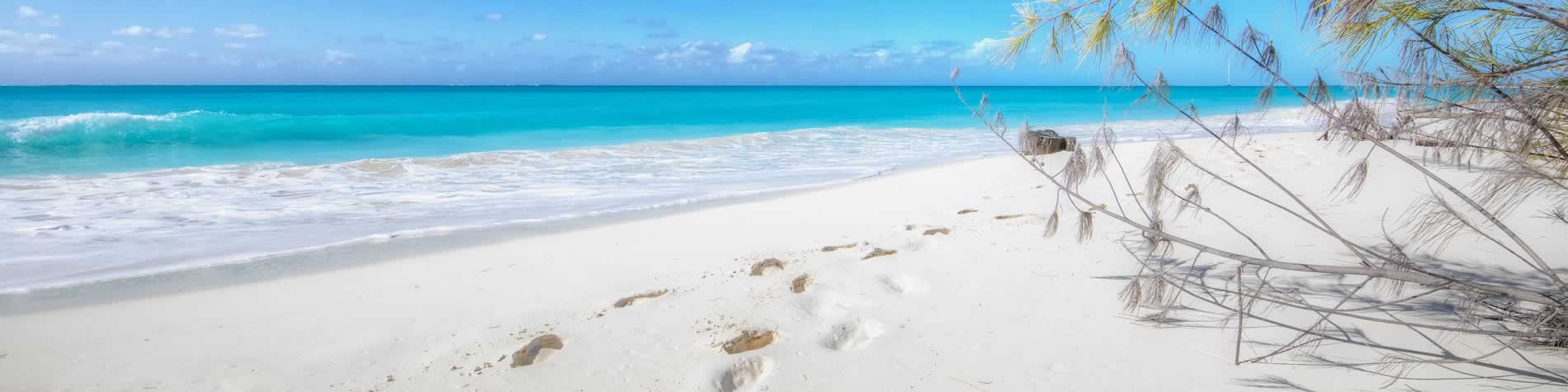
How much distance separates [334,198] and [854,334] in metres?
6.96

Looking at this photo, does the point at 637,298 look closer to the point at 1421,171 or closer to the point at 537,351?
the point at 537,351

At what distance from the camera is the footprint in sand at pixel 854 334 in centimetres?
260

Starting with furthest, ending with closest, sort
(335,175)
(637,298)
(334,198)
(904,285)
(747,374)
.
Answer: (335,175) < (334,198) < (637,298) < (904,285) < (747,374)

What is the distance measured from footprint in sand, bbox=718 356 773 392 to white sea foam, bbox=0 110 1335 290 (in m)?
1.56

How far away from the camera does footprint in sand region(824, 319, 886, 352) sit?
102 inches

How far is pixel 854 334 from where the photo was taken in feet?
8.84

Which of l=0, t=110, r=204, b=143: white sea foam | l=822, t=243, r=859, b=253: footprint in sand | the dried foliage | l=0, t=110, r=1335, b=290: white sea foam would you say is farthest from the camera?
l=0, t=110, r=204, b=143: white sea foam

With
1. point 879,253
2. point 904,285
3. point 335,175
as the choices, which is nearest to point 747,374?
point 904,285

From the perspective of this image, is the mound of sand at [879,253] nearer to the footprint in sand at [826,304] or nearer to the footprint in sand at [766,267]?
the footprint in sand at [766,267]

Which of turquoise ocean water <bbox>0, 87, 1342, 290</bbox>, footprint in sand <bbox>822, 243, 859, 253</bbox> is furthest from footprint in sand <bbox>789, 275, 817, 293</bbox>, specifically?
turquoise ocean water <bbox>0, 87, 1342, 290</bbox>

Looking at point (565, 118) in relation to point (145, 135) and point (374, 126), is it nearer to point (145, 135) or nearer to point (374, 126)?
point (374, 126)

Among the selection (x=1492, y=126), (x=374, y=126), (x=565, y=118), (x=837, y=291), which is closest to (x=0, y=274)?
(x=837, y=291)

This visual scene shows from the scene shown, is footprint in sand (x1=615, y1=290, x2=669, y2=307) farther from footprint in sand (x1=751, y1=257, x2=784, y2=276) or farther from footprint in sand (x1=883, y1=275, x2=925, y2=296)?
footprint in sand (x1=883, y1=275, x2=925, y2=296)

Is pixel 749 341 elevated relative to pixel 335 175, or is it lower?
elevated
